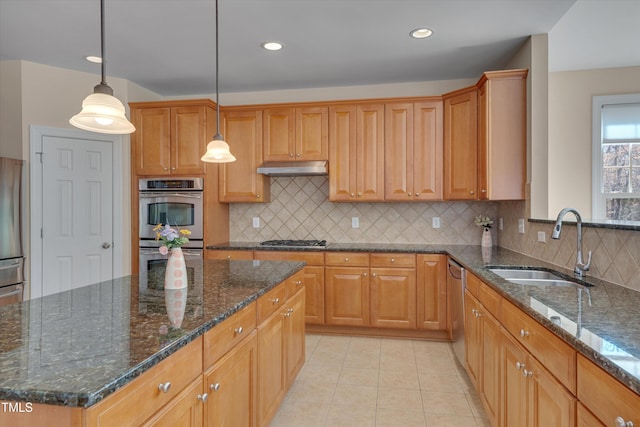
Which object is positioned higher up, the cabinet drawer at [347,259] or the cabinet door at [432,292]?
the cabinet drawer at [347,259]

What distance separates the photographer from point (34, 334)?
1.12 m

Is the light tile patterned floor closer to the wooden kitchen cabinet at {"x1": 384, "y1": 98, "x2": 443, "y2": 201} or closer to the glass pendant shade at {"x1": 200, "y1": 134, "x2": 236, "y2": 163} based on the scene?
the wooden kitchen cabinet at {"x1": 384, "y1": 98, "x2": 443, "y2": 201}

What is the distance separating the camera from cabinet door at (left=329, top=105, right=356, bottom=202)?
12.2ft

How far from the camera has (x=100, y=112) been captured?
1461mm

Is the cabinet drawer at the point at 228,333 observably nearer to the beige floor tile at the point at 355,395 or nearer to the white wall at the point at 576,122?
the beige floor tile at the point at 355,395

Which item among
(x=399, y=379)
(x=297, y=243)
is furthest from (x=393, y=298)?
(x=297, y=243)

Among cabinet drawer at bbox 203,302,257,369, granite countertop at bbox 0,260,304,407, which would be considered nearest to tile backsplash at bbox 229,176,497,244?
granite countertop at bbox 0,260,304,407

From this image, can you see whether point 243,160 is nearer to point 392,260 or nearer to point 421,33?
point 392,260

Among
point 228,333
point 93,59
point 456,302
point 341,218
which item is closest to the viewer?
point 228,333

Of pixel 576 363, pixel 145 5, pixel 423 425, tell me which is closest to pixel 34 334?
pixel 576 363

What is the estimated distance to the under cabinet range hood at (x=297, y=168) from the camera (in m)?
3.66

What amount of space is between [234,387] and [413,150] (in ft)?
9.23

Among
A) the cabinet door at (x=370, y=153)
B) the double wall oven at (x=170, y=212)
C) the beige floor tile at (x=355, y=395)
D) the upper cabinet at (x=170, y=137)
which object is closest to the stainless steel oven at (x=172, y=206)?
the double wall oven at (x=170, y=212)

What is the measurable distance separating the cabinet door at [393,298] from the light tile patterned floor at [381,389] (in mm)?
205
